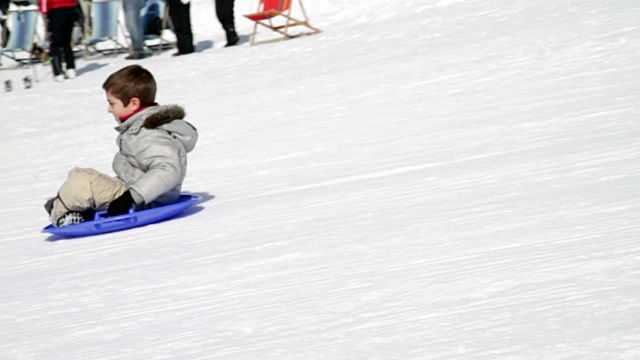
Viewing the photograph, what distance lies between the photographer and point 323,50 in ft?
36.9

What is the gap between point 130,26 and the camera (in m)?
13.0

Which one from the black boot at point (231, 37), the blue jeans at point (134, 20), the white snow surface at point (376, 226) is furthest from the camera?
the black boot at point (231, 37)

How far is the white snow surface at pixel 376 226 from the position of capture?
8.98ft

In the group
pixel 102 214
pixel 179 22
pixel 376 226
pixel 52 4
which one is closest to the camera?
pixel 376 226

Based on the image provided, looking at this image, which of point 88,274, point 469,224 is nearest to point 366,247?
point 469,224

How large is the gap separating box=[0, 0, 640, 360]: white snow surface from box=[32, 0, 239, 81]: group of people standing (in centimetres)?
237

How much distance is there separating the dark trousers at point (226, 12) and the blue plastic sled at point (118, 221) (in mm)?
8179

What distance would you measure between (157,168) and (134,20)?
28.6ft

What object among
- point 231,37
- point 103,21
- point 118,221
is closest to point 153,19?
point 103,21

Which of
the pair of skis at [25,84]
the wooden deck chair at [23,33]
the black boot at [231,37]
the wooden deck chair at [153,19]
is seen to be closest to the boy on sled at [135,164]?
the pair of skis at [25,84]

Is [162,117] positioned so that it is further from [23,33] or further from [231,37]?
[23,33]

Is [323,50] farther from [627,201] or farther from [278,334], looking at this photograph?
[278,334]

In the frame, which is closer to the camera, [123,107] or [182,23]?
[123,107]

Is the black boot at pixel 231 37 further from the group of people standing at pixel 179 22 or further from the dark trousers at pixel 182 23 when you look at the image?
the dark trousers at pixel 182 23
